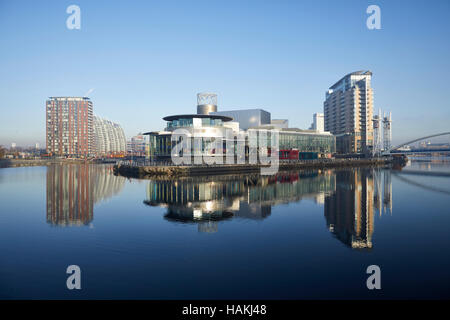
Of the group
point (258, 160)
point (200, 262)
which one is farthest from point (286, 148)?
point (200, 262)

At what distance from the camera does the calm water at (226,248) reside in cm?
1157

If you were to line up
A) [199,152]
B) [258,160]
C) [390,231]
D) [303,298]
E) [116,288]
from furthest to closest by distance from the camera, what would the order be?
1. [258,160]
2. [199,152]
3. [390,231]
4. [116,288]
5. [303,298]

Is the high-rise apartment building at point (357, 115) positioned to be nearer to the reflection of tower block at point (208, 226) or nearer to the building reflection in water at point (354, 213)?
the building reflection in water at point (354, 213)

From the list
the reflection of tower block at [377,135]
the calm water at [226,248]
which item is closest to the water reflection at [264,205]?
the calm water at [226,248]

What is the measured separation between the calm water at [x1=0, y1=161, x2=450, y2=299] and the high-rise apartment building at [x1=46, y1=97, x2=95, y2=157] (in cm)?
17865

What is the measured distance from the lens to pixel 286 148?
107 m

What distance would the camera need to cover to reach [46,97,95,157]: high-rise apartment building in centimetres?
18700

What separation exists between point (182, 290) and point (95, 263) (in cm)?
562

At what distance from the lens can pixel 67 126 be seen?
189 metres

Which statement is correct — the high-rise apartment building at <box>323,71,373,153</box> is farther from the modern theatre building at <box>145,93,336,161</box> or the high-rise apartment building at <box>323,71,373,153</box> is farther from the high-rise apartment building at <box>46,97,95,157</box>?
the high-rise apartment building at <box>46,97,95,157</box>

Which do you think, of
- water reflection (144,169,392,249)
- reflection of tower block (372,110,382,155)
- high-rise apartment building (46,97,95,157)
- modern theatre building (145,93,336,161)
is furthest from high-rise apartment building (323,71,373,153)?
high-rise apartment building (46,97,95,157)

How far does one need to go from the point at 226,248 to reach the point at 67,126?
203540 millimetres

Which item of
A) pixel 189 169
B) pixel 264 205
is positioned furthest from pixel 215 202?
pixel 189 169

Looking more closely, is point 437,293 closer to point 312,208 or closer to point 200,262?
point 200,262
